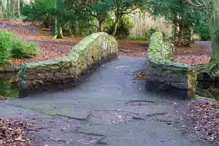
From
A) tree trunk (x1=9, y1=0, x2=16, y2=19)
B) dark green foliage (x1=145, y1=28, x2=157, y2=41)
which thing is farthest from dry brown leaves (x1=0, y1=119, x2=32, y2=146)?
tree trunk (x1=9, y1=0, x2=16, y2=19)

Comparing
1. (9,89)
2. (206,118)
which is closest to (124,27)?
(9,89)

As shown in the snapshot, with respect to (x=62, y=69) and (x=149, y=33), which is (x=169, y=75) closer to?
(x=62, y=69)

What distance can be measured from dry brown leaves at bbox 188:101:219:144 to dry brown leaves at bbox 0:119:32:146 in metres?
2.83

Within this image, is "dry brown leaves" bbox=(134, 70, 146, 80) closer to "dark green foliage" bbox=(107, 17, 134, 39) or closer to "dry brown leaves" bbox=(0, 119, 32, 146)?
"dry brown leaves" bbox=(0, 119, 32, 146)

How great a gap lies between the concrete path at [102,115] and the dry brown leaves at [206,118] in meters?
0.31

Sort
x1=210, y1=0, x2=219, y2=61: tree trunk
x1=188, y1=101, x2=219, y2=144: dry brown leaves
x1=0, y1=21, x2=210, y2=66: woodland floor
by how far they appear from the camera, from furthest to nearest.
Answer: x1=0, y1=21, x2=210, y2=66: woodland floor, x1=210, y1=0, x2=219, y2=61: tree trunk, x1=188, y1=101, x2=219, y2=144: dry brown leaves

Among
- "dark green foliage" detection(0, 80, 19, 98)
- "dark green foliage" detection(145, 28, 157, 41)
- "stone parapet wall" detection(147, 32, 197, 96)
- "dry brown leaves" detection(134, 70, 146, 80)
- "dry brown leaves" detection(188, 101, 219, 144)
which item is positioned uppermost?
"dark green foliage" detection(145, 28, 157, 41)

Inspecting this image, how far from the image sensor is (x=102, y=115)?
8.09 meters

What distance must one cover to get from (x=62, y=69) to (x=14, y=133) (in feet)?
16.0

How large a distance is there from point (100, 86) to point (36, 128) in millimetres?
5023

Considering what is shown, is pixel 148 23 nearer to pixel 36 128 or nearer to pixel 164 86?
pixel 164 86

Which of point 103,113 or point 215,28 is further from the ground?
point 215,28

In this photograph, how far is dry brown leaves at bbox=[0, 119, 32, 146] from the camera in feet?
18.8

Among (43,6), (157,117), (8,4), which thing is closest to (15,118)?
(157,117)
